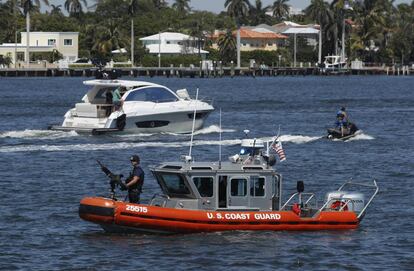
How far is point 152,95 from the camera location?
215 ft

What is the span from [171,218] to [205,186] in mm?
1284

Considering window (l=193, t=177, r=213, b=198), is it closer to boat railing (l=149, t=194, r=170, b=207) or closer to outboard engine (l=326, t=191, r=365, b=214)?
boat railing (l=149, t=194, r=170, b=207)

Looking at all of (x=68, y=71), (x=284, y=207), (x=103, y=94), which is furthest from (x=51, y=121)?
(x=68, y=71)

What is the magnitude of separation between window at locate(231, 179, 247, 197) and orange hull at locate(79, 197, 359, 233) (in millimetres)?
506

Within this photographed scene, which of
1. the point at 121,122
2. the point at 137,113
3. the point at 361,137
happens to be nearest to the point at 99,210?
the point at 121,122

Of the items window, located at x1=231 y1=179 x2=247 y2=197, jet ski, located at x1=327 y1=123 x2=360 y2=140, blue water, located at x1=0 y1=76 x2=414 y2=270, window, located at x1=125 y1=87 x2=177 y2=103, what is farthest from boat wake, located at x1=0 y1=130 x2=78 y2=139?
window, located at x1=231 y1=179 x2=247 y2=197

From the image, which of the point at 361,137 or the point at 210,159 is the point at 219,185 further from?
the point at 361,137

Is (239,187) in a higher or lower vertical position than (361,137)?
higher

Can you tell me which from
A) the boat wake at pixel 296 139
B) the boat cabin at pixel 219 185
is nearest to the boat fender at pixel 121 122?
the boat wake at pixel 296 139

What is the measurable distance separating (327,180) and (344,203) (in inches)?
497

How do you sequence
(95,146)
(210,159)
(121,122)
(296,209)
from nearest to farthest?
1. (296,209)
2. (210,159)
3. (95,146)
4. (121,122)

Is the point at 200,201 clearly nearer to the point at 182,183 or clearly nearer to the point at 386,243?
the point at 182,183

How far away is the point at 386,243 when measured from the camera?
33.5 meters

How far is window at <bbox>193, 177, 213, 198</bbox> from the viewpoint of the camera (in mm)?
32906
